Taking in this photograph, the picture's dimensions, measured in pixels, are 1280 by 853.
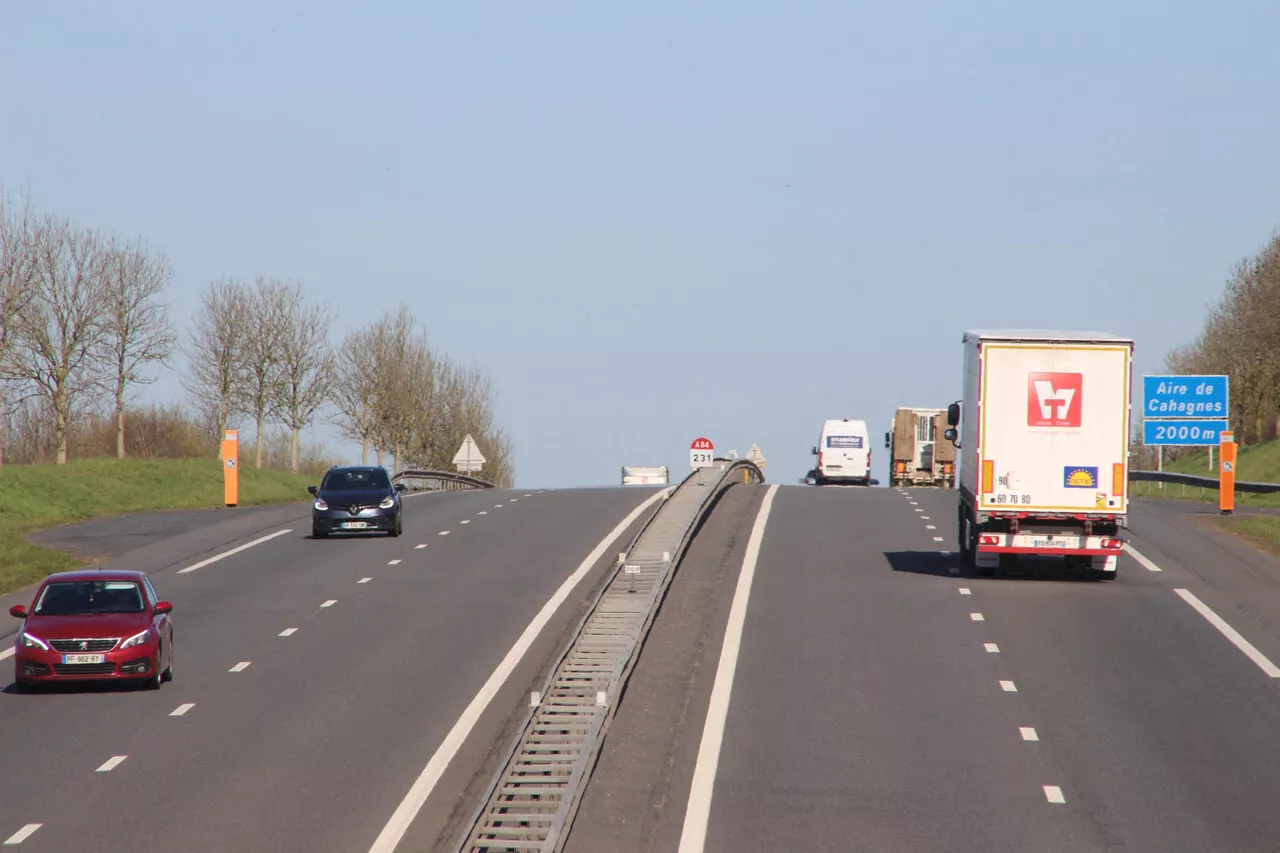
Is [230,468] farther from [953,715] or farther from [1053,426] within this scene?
[953,715]

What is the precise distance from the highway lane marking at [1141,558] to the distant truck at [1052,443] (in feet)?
8.25

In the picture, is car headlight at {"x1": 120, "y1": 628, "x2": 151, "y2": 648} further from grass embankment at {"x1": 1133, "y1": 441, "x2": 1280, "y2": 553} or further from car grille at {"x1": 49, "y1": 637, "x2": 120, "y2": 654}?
grass embankment at {"x1": 1133, "y1": 441, "x2": 1280, "y2": 553}

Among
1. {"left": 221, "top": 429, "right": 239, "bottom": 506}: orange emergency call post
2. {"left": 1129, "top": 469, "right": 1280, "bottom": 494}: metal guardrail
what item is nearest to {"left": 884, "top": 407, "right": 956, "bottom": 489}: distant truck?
{"left": 1129, "top": 469, "right": 1280, "bottom": 494}: metal guardrail

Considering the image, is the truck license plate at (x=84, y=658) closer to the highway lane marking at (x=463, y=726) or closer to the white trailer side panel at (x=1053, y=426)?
the highway lane marking at (x=463, y=726)

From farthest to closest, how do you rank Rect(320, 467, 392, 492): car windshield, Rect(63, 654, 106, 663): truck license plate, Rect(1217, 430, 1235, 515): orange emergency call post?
Rect(1217, 430, 1235, 515): orange emergency call post
Rect(320, 467, 392, 492): car windshield
Rect(63, 654, 106, 663): truck license plate

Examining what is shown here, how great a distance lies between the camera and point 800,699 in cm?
1955

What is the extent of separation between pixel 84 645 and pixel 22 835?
22.7 feet

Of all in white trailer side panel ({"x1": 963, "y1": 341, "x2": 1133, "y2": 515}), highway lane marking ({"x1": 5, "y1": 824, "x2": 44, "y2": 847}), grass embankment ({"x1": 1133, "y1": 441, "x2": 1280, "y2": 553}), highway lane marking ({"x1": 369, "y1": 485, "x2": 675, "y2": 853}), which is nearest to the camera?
highway lane marking ({"x1": 5, "y1": 824, "x2": 44, "y2": 847})

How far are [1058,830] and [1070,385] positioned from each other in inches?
629

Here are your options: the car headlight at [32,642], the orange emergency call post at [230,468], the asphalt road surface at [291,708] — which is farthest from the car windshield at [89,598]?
the orange emergency call post at [230,468]

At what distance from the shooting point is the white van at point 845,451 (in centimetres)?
7175

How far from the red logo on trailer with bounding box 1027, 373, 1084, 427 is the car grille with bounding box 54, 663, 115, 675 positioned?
54.5 feet

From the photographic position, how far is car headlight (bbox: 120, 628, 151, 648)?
19.9 meters

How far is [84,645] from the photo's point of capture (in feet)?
65.4
